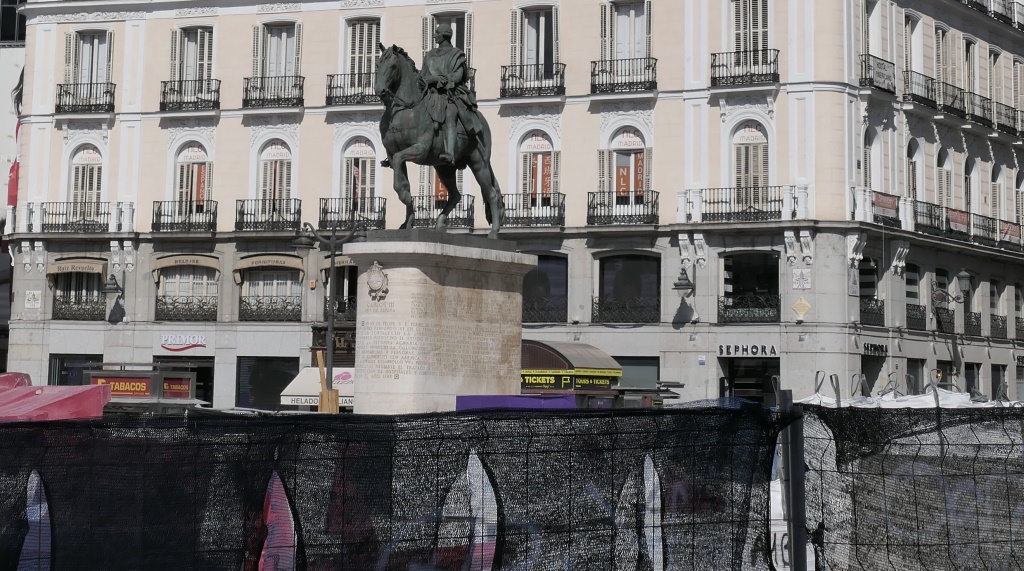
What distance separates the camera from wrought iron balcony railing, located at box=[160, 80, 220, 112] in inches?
1986

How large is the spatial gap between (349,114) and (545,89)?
21.4ft

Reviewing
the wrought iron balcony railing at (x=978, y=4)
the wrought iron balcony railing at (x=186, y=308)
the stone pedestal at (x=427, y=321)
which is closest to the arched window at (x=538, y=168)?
the wrought iron balcony railing at (x=186, y=308)

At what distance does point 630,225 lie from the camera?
46062 mm

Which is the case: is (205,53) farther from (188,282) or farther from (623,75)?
(623,75)

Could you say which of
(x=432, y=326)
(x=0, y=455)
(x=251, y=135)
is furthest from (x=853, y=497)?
(x=251, y=135)

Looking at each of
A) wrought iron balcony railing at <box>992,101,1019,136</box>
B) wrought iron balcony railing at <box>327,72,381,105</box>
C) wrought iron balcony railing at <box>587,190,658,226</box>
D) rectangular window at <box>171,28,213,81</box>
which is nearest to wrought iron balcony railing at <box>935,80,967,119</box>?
wrought iron balcony railing at <box>992,101,1019,136</box>

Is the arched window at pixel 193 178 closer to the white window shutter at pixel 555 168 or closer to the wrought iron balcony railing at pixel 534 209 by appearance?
the wrought iron balcony railing at pixel 534 209

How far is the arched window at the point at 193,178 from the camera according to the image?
167 ft

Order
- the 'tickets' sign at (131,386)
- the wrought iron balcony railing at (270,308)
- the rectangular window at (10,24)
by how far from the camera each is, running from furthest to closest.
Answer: the rectangular window at (10,24)
the wrought iron balcony railing at (270,308)
the 'tickets' sign at (131,386)

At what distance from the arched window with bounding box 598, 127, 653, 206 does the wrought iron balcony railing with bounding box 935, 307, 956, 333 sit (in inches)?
401

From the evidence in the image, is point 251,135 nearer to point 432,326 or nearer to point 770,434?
point 432,326

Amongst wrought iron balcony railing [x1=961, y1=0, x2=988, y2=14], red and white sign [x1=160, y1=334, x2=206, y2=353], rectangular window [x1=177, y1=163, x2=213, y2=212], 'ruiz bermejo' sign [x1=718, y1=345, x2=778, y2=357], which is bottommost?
'ruiz bermejo' sign [x1=718, y1=345, x2=778, y2=357]

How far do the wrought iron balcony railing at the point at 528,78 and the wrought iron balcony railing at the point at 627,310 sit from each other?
6.78 meters

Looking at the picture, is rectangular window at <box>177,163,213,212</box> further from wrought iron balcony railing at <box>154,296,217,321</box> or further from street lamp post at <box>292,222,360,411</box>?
street lamp post at <box>292,222,360,411</box>
